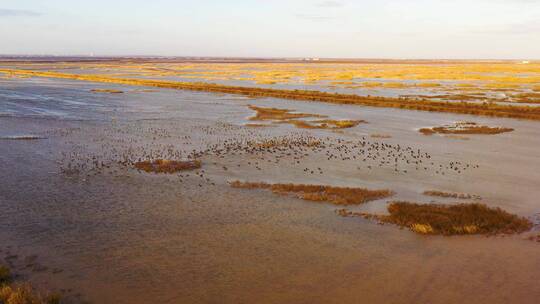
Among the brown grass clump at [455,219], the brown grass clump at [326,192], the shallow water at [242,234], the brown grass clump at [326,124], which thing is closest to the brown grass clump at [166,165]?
the shallow water at [242,234]

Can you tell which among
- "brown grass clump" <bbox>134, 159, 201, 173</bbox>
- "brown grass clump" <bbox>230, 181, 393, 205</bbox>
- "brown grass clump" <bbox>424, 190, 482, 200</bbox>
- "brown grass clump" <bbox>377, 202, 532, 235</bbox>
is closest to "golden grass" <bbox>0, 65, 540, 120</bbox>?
"brown grass clump" <bbox>424, 190, 482, 200</bbox>

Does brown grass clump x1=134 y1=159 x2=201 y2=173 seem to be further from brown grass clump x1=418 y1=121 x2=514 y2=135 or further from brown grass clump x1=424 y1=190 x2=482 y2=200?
brown grass clump x1=418 y1=121 x2=514 y2=135

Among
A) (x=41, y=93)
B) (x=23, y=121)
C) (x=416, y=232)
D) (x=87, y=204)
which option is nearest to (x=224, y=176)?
(x=87, y=204)

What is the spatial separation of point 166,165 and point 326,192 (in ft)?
28.2

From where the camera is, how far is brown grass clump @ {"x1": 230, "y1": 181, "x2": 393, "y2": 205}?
19094mm

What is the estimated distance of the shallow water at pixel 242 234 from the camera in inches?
479

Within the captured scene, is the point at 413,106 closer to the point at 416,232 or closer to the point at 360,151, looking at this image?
the point at 360,151

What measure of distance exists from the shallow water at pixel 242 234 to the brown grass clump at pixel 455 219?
0.55 m

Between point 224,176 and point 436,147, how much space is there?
49.9ft

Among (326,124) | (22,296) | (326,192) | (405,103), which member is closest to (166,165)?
(326,192)

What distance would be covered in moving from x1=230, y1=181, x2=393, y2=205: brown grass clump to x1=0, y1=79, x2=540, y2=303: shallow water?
1.92 feet

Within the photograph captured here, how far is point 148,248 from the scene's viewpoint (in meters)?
14.4

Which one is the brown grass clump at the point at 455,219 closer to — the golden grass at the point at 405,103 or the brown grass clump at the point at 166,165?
the brown grass clump at the point at 166,165

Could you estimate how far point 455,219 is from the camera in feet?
54.4
